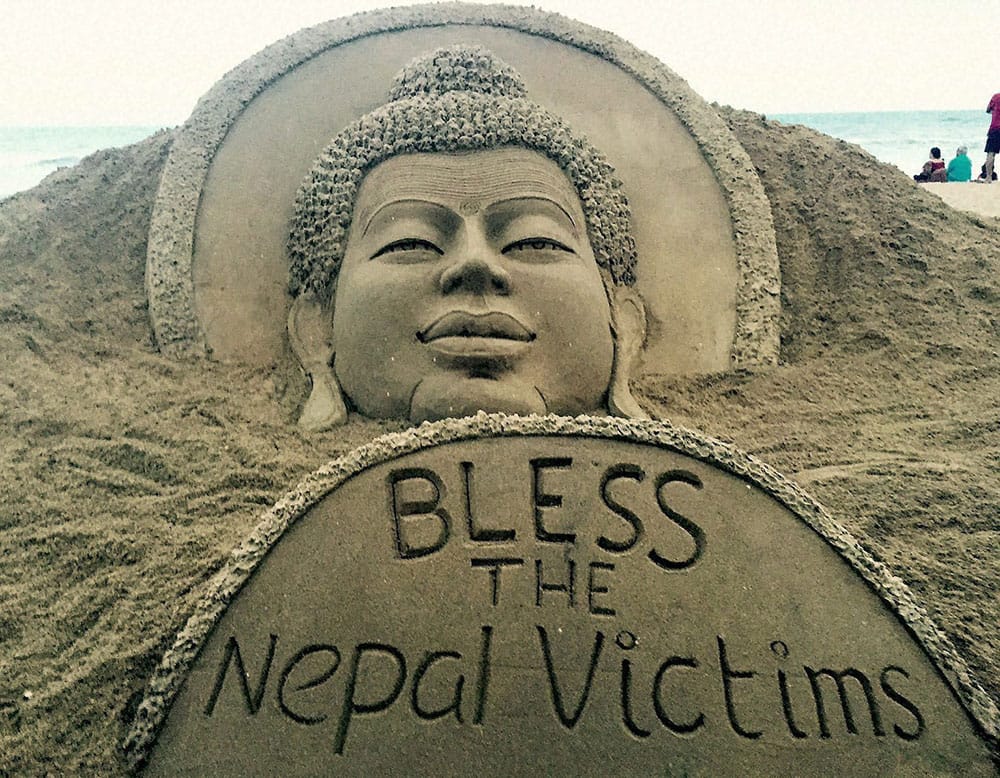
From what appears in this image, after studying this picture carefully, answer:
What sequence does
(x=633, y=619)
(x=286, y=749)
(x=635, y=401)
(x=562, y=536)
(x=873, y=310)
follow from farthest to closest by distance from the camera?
(x=873, y=310), (x=635, y=401), (x=562, y=536), (x=633, y=619), (x=286, y=749)

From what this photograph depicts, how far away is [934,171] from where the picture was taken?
7.32m

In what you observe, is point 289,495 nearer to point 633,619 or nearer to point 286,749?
point 286,749

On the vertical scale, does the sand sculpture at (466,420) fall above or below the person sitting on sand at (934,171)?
below

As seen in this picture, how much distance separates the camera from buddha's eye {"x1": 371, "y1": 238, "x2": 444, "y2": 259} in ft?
8.63

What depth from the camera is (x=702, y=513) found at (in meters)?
1.84

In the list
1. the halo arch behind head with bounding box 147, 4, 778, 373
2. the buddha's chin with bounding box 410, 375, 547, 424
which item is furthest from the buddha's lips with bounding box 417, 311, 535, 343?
the halo arch behind head with bounding box 147, 4, 778, 373

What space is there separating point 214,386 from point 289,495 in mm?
1083

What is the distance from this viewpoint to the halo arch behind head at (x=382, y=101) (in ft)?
10.0

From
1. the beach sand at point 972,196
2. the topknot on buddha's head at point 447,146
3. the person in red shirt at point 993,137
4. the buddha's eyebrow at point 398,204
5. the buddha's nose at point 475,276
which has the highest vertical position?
the person in red shirt at point 993,137

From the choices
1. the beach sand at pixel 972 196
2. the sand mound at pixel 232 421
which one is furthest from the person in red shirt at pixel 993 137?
the sand mound at pixel 232 421

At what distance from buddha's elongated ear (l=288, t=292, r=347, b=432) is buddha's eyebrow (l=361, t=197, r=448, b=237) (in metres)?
0.36

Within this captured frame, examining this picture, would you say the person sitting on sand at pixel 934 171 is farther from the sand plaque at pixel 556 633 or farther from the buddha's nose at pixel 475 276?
the sand plaque at pixel 556 633

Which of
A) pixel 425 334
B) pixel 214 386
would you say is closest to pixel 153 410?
pixel 214 386

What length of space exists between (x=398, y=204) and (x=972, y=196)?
14.9ft
